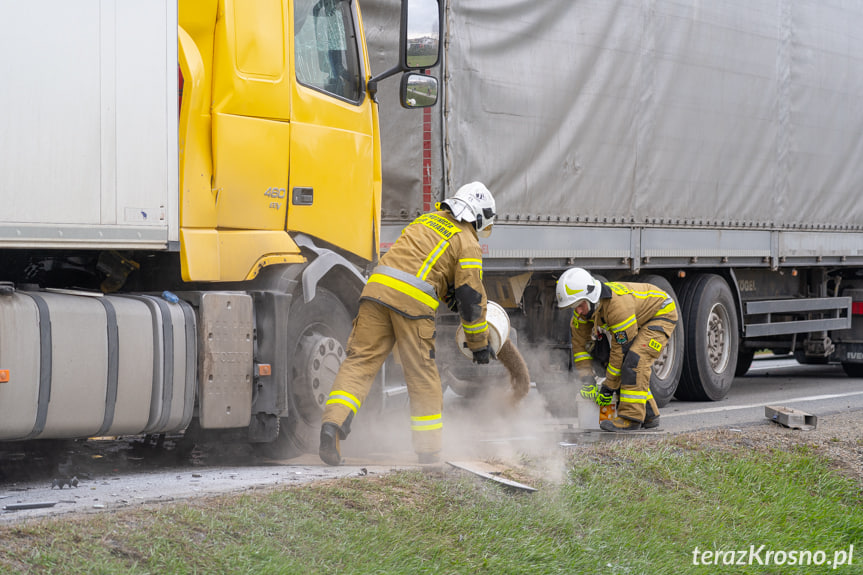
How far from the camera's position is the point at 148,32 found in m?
5.42

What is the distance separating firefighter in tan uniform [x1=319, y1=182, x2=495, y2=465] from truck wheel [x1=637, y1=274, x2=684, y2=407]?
3.68m

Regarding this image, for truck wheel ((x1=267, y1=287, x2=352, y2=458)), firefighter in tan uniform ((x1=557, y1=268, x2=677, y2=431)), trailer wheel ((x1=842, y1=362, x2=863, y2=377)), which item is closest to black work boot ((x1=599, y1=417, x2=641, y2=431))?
firefighter in tan uniform ((x1=557, y1=268, x2=677, y2=431))

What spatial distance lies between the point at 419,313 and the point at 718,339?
17.7 feet

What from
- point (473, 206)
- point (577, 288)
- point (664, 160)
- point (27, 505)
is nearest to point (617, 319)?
point (577, 288)

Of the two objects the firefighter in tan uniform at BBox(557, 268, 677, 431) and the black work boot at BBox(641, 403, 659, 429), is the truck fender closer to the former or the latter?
the firefighter in tan uniform at BBox(557, 268, 677, 431)

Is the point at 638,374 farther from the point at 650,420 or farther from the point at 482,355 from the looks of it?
the point at 482,355

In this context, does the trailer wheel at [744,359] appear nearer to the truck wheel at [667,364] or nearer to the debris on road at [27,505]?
the truck wheel at [667,364]

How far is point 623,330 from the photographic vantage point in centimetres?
792

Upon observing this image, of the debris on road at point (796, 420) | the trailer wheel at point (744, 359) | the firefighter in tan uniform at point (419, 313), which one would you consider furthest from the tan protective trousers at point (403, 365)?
the trailer wheel at point (744, 359)

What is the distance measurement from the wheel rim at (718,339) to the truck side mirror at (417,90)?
501cm

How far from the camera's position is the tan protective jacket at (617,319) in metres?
7.93

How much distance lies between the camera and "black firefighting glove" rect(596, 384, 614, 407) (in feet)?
26.5

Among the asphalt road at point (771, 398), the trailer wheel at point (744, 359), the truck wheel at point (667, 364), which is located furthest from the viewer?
the trailer wheel at point (744, 359)

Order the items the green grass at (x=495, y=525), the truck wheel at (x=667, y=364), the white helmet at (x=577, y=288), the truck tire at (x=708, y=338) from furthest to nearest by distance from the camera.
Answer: the truck tire at (x=708, y=338) → the truck wheel at (x=667, y=364) → the white helmet at (x=577, y=288) → the green grass at (x=495, y=525)
